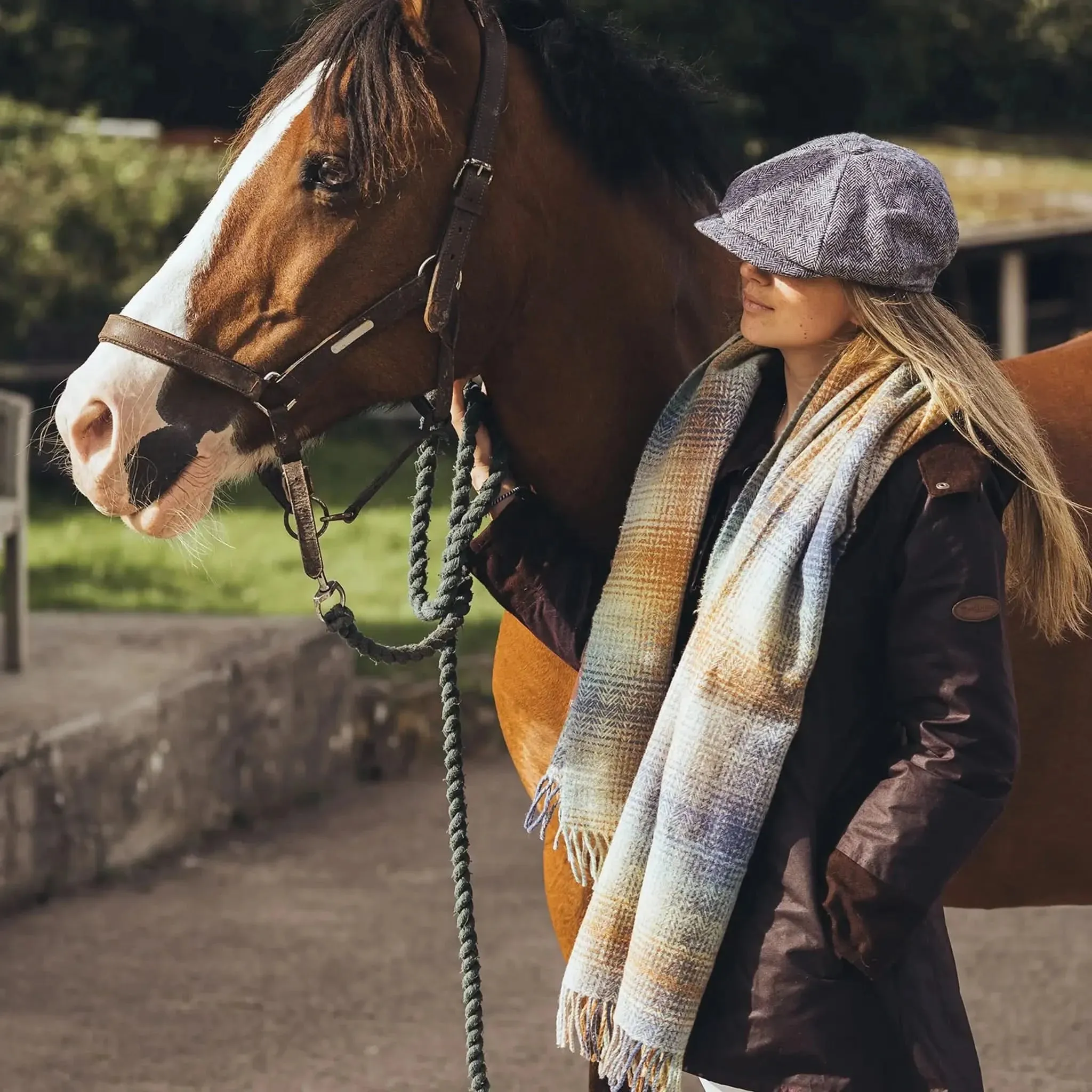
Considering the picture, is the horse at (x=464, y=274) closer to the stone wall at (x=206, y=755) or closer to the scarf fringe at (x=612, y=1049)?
the scarf fringe at (x=612, y=1049)

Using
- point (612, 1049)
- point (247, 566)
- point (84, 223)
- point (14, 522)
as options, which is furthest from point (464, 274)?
point (84, 223)

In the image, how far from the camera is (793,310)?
72.6 inches

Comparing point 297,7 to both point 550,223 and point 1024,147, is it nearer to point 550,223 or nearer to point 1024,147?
point 1024,147

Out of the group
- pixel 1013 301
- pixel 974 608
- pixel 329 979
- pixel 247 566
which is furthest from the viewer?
pixel 1013 301

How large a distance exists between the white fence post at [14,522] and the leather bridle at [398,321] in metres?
3.79

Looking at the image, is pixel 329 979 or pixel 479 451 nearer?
pixel 479 451

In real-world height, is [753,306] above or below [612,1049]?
above

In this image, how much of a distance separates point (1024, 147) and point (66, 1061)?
54.0 ft

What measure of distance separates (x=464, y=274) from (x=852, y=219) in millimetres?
471

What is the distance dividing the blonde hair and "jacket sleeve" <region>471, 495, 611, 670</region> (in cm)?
46

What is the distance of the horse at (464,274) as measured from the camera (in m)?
1.91

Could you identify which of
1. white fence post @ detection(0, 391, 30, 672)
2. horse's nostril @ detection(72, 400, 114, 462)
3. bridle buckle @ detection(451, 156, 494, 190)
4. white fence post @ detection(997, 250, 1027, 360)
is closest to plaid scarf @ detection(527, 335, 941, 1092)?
bridle buckle @ detection(451, 156, 494, 190)

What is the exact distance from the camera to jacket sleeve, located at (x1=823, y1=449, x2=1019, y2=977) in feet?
5.51

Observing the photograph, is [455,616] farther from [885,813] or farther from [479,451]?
[885,813]
